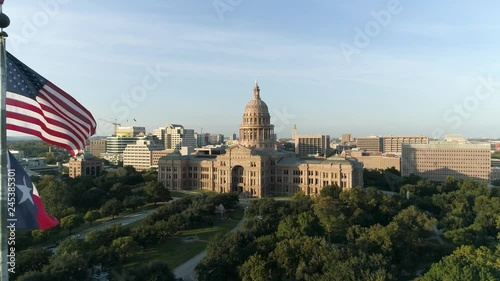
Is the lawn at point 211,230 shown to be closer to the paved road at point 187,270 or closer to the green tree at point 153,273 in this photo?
the paved road at point 187,270

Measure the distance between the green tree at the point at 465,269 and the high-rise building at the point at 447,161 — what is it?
445ft

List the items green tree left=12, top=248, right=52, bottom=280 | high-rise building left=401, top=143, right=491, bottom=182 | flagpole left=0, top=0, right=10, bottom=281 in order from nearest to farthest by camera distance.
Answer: flagpole left=0, top=0, right=10, bottom=281, green tree left=12, top=248, right=52, bottom=280, high-rise building left=401, top=143, right=491, bottom=182

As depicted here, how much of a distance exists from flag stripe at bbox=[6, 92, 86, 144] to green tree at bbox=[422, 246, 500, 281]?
127 feet

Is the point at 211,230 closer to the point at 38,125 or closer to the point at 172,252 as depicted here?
the point at 172,252

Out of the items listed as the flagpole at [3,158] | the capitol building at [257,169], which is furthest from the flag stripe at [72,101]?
the capitol building at [257,169]

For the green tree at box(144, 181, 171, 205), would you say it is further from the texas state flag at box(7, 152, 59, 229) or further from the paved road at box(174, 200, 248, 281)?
the texas state flag at box(7, 152, 59, 229)

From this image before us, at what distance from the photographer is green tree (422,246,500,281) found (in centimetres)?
4131

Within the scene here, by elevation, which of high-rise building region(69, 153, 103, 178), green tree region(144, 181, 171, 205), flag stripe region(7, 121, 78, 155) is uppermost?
flag stripe region(7, 121, 78, 155)

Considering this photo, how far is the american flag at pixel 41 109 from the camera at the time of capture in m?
17.4

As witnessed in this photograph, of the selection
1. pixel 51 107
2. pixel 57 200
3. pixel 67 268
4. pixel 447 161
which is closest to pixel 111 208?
pixel 57 200

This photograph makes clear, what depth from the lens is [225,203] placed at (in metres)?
86.5

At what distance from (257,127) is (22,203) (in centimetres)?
10714

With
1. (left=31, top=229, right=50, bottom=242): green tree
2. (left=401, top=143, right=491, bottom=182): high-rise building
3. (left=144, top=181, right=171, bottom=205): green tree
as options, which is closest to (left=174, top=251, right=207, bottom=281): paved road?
(left=31, top=229, right=50, bottom=242): green tree

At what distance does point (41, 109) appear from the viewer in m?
18.3
